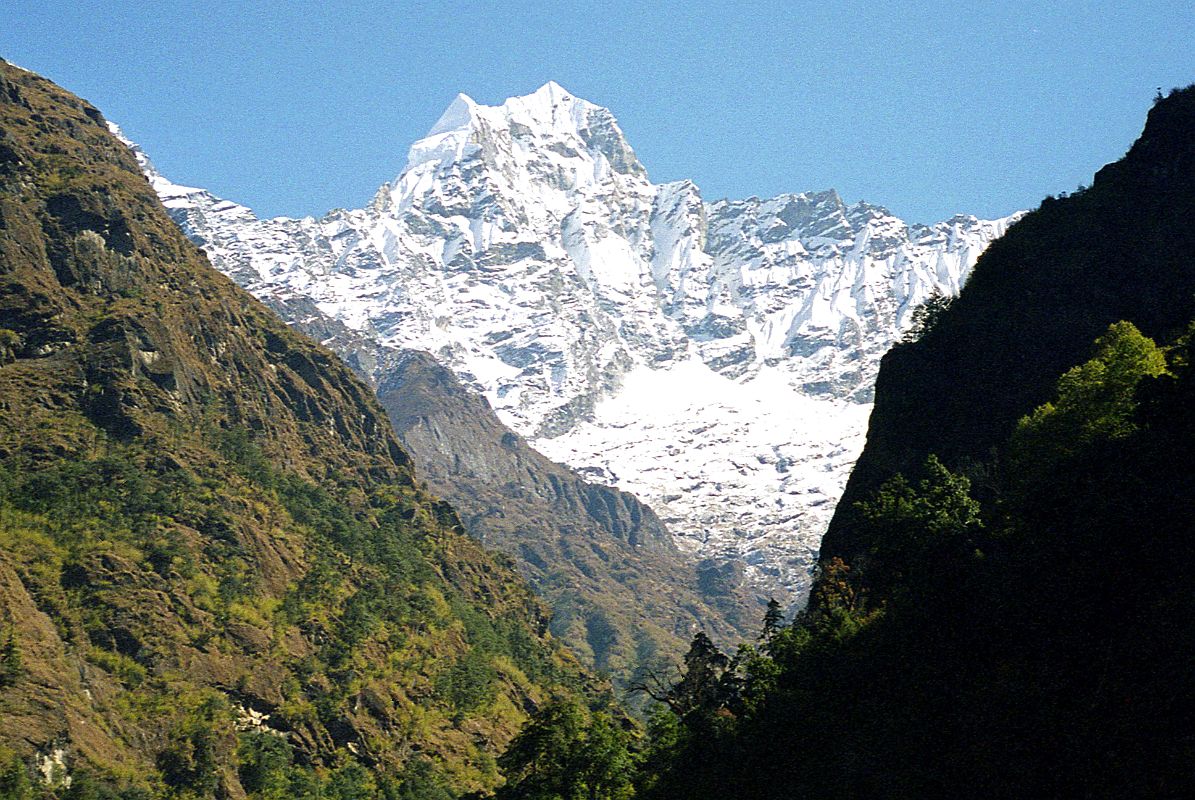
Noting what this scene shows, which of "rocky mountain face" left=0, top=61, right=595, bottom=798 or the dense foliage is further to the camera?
"rocky mountain face" left=0, top=61, right=595, bottom=798

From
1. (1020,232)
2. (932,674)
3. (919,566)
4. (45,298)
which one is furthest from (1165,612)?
(45,298)

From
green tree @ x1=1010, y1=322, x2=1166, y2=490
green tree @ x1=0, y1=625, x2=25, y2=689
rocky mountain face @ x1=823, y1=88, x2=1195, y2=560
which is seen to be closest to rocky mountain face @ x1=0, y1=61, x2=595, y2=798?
green tree @ x1=0, y1=625, x2=25, y2=689

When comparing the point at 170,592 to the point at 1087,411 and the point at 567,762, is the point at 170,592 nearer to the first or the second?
the point at 567,762

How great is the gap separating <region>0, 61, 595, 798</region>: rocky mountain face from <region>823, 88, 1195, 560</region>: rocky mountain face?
6480cm

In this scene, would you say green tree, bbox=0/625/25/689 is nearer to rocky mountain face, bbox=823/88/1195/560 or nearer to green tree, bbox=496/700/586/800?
green tree, bbox=496/700/586/800

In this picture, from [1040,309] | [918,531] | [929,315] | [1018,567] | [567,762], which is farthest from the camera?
[929,315]

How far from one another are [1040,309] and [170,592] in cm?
10082

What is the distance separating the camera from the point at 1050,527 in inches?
2790

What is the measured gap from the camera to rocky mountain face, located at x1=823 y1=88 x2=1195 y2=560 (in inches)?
4220

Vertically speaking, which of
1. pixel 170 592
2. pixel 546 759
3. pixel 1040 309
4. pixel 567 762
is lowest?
pixel 567 762

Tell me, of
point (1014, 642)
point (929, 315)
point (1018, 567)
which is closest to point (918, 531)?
point (1018, 567)

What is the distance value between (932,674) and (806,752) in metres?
10.5

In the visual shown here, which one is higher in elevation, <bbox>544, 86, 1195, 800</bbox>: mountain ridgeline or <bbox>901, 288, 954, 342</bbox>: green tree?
<bbox>901, 288, 954, 342</bbox>: green tree

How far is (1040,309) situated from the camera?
114125mm
